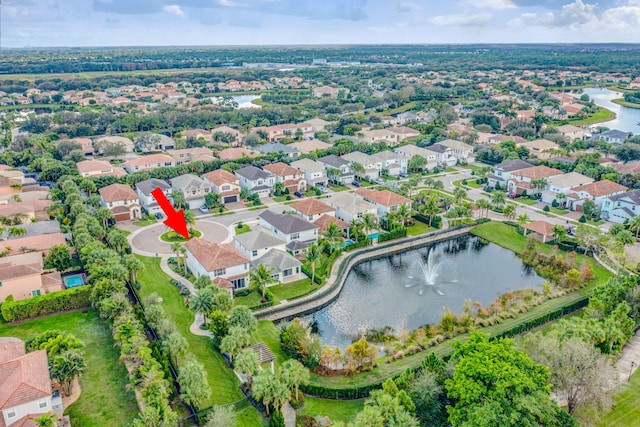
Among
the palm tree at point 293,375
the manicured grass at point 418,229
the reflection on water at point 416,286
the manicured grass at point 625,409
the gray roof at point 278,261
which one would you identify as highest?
the palm tree at point 293,375

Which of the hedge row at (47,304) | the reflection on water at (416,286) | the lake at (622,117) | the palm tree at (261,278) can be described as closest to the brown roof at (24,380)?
the hedge row at (47,304)

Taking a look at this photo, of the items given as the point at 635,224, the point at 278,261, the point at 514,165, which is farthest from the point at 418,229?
the point at 514,165

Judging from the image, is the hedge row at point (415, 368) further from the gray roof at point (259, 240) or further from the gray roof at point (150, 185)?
the gray roof at point (150, 185)

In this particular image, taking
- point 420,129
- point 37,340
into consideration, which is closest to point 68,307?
point 37,340

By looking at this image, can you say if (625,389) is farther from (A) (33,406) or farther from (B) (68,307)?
(B) (68,307)

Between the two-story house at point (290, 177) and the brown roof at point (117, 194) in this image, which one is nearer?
the brown roof at point (117, 194)

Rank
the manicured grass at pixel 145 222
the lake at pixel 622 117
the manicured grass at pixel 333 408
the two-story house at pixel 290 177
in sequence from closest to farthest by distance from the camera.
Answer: the manicured grass at pixel 333 408
the manicured grass at pixel 145 222
the two-story house at pixel 290 177
the lake at pixel 622 117

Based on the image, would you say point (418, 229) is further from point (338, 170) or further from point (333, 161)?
point (333, 161)

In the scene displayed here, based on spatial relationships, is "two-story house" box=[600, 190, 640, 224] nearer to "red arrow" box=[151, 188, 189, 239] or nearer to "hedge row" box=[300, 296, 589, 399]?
"hedge row" box=[300, 296, 589, 399]
